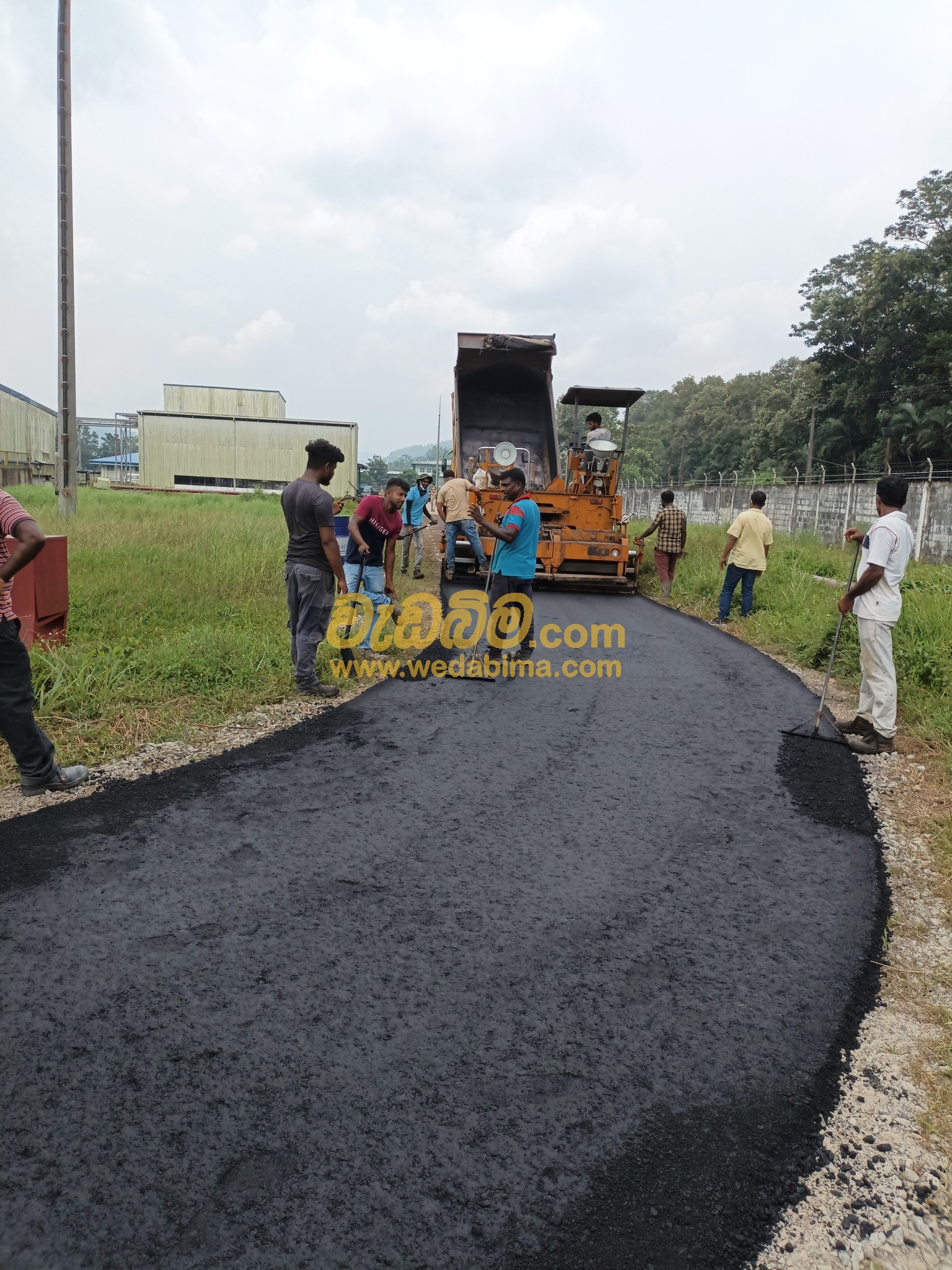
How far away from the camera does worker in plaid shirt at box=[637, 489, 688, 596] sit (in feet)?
37.5

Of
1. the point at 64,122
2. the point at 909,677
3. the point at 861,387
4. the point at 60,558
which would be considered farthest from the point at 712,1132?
the point at 861,387

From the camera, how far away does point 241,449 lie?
44.7 m

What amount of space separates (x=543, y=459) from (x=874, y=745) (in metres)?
9.74

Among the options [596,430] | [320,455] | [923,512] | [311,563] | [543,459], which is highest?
[596,430]

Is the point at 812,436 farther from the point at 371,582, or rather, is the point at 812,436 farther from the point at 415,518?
the point at 371,582

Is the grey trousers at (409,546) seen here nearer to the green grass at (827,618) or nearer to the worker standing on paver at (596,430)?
the worker standing on paver at (596,430)

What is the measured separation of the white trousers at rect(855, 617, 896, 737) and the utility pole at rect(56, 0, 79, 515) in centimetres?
1202

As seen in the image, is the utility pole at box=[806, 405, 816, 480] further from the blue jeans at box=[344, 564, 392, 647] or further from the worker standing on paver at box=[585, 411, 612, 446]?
the blue jeans at box=[344, 564, 392, 647]

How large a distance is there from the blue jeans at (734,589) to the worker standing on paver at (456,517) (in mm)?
3226

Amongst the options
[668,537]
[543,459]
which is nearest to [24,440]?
[543,459]

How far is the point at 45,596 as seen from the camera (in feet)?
20.6

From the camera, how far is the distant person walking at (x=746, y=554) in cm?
931

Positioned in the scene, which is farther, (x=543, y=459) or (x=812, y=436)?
(x=812, y=436)

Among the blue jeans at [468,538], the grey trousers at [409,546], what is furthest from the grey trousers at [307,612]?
the grey trousers at [409,546]
